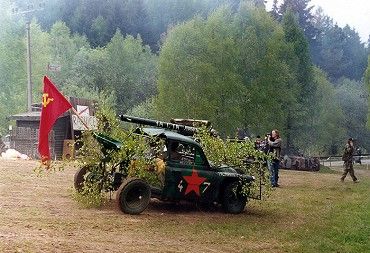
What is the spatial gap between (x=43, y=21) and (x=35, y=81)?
3775 cm

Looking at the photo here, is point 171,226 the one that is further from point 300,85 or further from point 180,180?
point 300,85

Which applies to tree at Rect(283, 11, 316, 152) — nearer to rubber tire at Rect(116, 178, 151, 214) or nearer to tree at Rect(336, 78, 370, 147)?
tree at Rect(336, 78, 370, 147)

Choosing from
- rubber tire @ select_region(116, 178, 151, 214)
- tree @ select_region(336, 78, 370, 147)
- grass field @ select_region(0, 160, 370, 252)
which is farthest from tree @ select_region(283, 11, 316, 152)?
rubber tire @ select_region(116, 178, 151, 214)

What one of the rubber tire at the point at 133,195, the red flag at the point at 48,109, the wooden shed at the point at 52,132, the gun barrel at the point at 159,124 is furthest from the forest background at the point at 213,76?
the rubber tire at the point at 133,195

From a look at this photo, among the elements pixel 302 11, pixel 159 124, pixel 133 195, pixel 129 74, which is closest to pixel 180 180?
pixel 133 195

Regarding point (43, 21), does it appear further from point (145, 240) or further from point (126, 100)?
point (145, 240)

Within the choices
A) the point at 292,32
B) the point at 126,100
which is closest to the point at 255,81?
the point at 292,32

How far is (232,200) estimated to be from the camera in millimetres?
12906

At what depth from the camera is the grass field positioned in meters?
8.76

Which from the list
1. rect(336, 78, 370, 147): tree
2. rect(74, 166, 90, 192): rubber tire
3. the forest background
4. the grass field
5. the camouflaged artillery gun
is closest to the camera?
the grass field

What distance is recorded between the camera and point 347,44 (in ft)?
358

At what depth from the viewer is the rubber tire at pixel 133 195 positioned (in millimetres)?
11294

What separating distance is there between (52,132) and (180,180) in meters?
18.4

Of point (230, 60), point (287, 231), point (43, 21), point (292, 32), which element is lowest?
point (287, 231)
